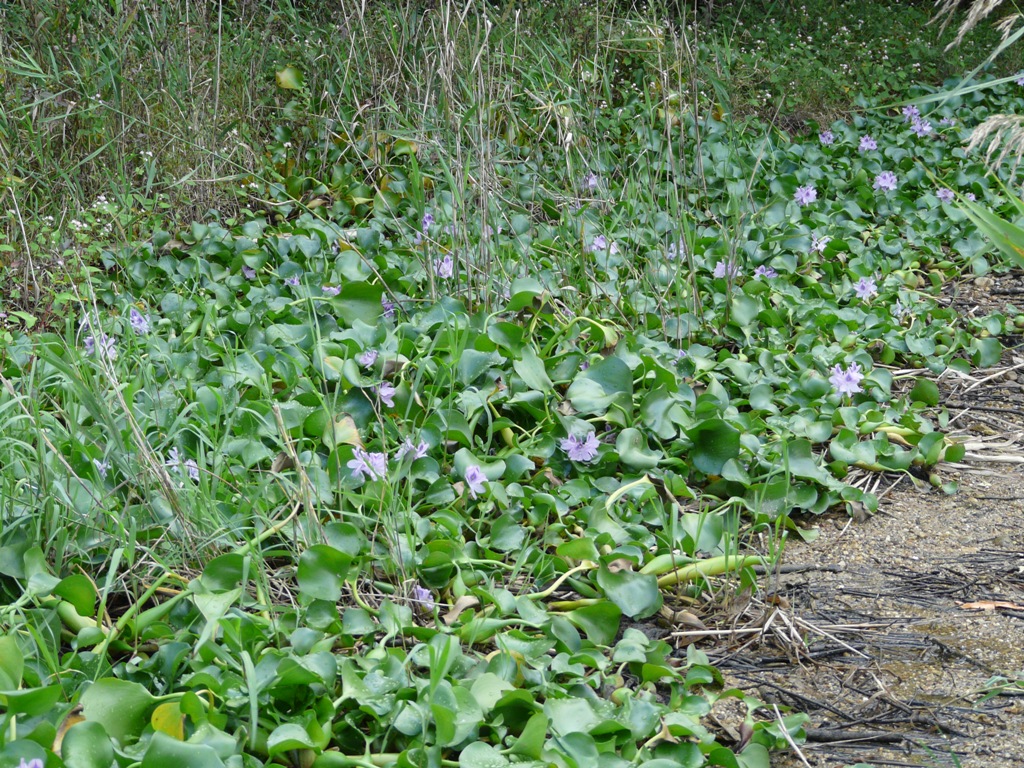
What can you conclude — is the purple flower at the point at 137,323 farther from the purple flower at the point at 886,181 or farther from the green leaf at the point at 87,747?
the purple flower at the point at 886,181

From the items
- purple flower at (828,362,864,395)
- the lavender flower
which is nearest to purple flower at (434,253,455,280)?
purple flower at (828,362,864,395)

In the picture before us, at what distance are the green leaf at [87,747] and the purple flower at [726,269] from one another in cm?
216

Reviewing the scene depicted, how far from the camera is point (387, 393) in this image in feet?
7.66

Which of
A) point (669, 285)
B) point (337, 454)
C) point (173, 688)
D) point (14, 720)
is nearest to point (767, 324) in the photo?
point (669, 285)

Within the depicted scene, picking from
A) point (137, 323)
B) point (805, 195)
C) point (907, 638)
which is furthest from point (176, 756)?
point (805, 195)

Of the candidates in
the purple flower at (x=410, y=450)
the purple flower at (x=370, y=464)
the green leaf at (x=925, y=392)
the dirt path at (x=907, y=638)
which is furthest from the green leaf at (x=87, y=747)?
the green leaf at (x=925, y=392)

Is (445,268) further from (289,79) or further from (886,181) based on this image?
(886,181)

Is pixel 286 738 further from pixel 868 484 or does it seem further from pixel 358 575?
pixel 868 484

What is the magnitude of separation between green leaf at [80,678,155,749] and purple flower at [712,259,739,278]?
2078 mm

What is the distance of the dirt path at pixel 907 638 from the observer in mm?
1636

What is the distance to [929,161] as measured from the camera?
4.51 metres

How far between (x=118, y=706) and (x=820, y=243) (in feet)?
8.58

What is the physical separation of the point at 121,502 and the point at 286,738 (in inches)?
28.6

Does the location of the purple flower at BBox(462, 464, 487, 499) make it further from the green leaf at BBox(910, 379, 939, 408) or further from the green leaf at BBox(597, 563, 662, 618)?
the green leaf at BBox(910, 379, 939, 408)
